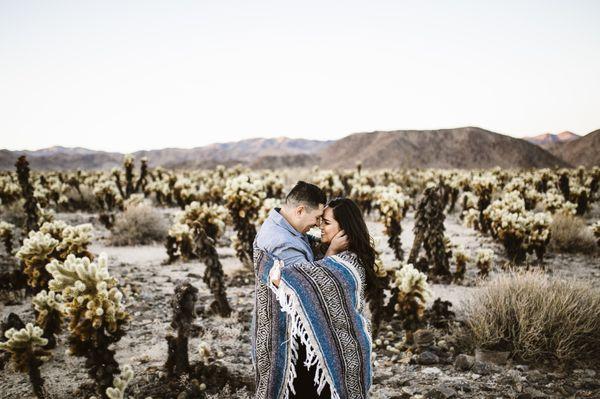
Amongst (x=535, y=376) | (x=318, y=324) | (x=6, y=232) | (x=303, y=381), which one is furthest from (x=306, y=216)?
(x=6, y=232)

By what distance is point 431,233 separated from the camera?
7344 millimetres

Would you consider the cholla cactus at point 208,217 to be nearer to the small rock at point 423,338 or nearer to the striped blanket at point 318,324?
the small rock at point 423,338

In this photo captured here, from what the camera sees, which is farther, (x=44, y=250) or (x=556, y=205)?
(x=556, y=205)

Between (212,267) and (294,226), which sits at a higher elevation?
(294,226)

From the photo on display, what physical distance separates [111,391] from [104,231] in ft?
35.3

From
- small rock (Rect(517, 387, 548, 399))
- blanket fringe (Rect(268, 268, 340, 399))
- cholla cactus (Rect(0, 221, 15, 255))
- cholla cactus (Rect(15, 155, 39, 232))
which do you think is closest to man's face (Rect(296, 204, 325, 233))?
blanket fringe (Rect(268, 268, 340, 399))

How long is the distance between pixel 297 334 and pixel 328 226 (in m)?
0.70

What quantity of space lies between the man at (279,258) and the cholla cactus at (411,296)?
279 centimetres

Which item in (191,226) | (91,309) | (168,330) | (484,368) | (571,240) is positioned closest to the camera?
(91,309)

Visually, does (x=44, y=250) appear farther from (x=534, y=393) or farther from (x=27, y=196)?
(x=534, y=393)

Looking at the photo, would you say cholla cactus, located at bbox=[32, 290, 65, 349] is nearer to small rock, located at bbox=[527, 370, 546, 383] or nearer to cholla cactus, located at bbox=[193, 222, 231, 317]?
cholla cactus, located at bbox=[193, 222, 231, 317]

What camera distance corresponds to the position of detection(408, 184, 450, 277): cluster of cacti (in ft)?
23.1

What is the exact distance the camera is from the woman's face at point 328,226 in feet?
8.20

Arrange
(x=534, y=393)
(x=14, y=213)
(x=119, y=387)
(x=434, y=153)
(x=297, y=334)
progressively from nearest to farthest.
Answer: (x=297, y=334) < (x=119, y=387) < (x=534, y=393) < (x=14, y=213) < (x=434, y=153)
